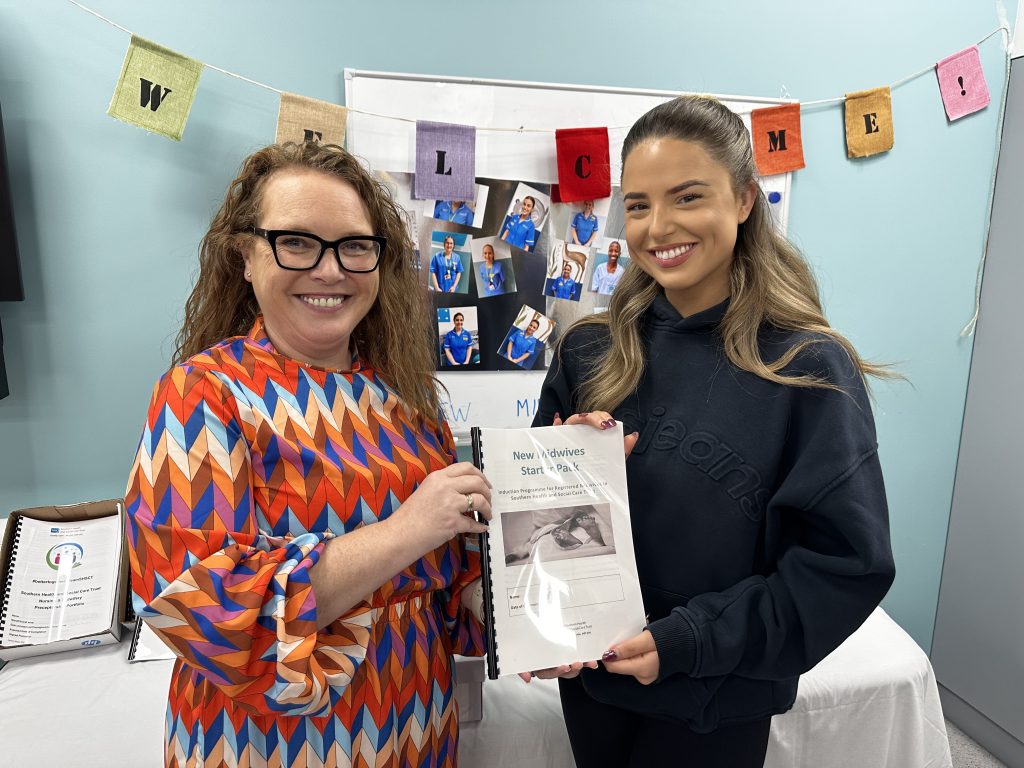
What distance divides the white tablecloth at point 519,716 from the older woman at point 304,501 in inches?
16.9

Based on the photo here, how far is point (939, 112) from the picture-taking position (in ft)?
6.87

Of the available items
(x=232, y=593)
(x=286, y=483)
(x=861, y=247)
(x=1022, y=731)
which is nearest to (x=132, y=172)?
(x=286, y=483)

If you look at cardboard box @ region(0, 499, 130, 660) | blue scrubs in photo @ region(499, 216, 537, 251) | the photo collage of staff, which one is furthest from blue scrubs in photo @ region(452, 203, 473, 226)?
cardboard box @ region(0, 499, 130, 660)

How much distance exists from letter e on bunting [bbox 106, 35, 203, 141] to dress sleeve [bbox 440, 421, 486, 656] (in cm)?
109

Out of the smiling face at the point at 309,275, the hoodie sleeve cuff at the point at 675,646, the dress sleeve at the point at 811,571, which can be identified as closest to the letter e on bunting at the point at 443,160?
the smiling face at the point at 309,275

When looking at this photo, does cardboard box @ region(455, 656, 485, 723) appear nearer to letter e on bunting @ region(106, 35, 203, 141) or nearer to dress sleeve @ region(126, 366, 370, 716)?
dress sleeve @ region(126, 366, 370, 716)

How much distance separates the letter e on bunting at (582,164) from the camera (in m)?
1.83

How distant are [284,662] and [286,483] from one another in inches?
9.2

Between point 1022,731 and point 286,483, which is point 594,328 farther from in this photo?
point 1022,731

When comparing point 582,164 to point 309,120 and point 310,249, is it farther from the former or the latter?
point 310,249

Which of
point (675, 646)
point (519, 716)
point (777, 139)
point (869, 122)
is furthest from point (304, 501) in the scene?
point (869, 122)

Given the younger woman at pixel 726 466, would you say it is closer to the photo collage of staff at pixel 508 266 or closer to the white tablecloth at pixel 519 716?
the white tablecloth at pixel 519 716

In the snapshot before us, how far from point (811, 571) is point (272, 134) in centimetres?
166

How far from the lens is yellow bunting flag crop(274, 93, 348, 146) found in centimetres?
163
